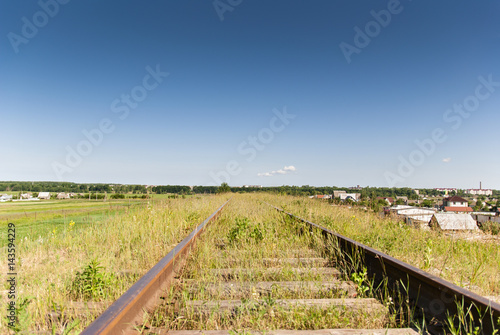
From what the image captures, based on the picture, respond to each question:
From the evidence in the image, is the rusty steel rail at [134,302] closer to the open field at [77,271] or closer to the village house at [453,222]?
the open field at [77,271]

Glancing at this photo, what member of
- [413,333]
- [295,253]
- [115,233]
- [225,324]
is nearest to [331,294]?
[413,333]

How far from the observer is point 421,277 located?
2277 millimetres

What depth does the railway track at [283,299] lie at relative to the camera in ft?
5.95

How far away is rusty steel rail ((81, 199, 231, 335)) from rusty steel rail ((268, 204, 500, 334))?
6.95 feet

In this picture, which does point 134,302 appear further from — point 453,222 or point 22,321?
point 453,222

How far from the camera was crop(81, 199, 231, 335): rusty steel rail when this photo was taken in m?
1.48

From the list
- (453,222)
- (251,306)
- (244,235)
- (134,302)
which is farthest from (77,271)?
(453,222)

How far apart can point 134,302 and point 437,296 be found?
7.42 feet

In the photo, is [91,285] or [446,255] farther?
[446,255]

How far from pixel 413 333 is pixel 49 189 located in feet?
242

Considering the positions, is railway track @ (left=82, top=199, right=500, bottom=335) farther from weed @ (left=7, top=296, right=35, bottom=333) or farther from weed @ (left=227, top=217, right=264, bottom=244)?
weed @ (left=227, top=217, right=264, bottom=244)

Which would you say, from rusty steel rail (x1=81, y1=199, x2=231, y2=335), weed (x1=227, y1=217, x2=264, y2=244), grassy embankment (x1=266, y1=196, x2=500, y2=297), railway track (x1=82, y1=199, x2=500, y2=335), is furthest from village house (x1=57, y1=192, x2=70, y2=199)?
rusty steel rail (x1=81, y1=199, x2=231, y2=335)

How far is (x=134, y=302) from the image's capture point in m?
1.82

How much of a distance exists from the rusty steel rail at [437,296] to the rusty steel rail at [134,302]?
212 cm
